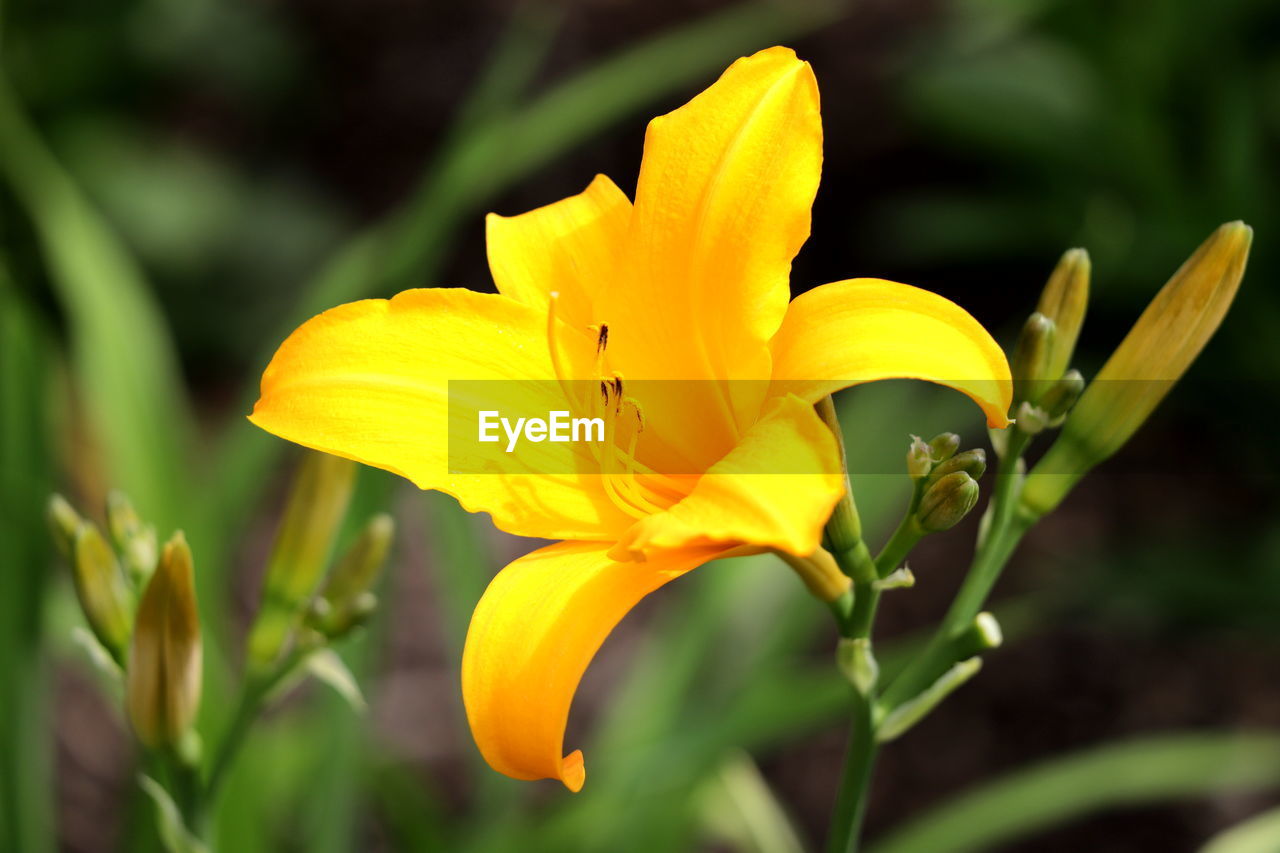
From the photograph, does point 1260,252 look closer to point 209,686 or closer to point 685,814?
point 685,814

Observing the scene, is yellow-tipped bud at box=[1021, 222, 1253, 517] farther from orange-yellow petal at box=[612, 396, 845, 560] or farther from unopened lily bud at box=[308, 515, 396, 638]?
unopened lily bud at box=[308, 515, 396, 638]

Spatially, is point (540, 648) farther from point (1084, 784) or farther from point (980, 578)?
point (1084, 784)

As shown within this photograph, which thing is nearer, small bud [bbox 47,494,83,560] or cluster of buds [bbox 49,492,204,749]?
cluster of buds [bbox 49,492,204,749]

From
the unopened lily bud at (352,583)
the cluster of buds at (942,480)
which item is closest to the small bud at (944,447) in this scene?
the cluster of buds at (942,480)

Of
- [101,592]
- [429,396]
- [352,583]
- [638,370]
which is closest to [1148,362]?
[638,370]

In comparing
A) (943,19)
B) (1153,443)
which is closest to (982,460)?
(1153,443)

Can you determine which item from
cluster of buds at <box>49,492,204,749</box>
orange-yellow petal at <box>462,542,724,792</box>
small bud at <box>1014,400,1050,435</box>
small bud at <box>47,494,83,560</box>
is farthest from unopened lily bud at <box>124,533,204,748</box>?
small bud at <box>1014,400,1050,435</box>
